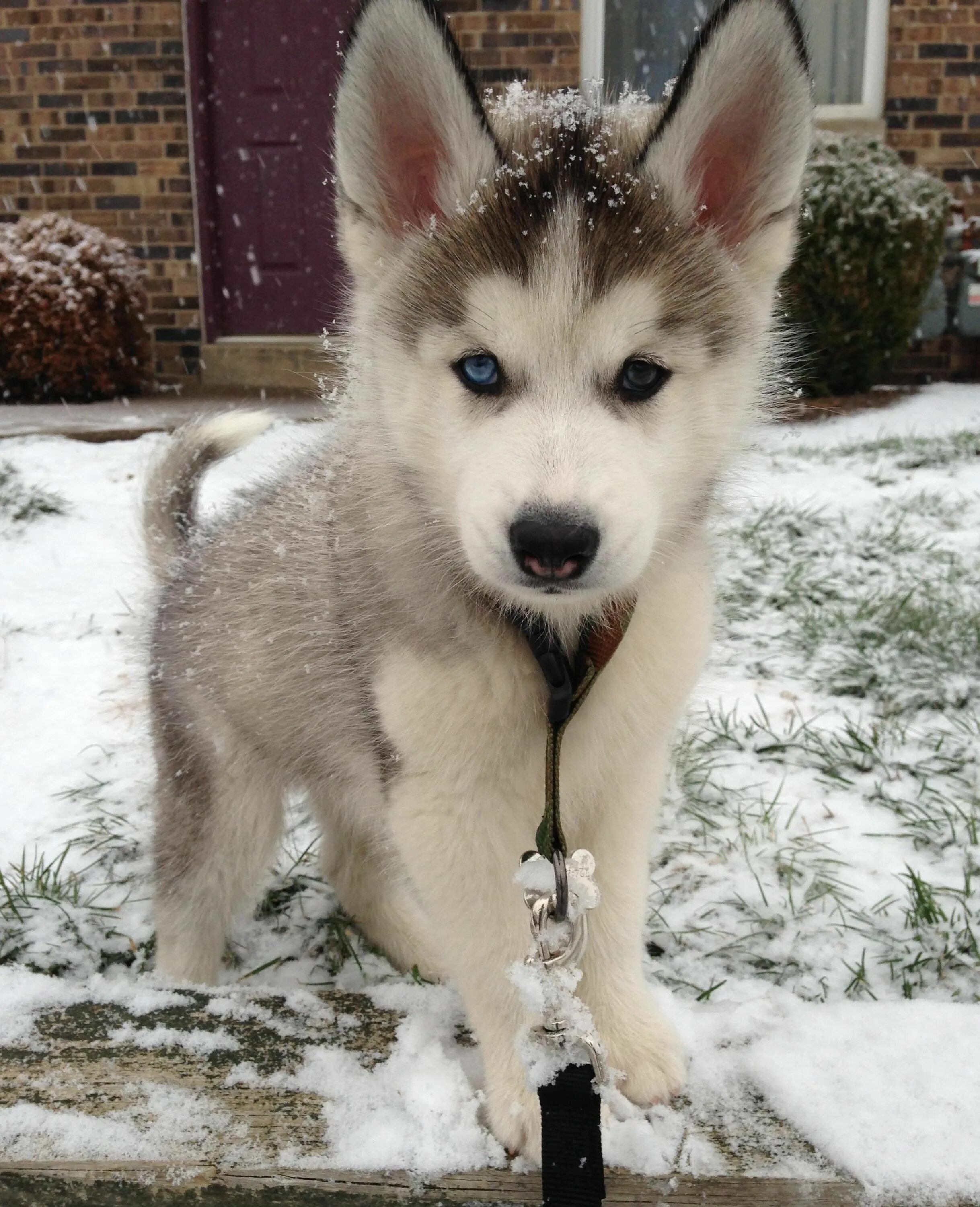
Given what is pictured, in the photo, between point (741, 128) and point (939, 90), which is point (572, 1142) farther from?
point (939, 90)

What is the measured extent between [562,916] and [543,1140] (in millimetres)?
304

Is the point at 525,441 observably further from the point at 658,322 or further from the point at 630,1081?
the point at 630,1081

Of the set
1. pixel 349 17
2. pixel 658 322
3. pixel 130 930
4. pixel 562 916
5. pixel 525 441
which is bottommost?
pixel 130 930

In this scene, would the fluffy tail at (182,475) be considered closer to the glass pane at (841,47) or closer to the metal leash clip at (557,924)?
the metal leash clip at (557,924)

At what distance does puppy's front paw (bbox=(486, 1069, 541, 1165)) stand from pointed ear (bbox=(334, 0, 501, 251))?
1434 millimetres

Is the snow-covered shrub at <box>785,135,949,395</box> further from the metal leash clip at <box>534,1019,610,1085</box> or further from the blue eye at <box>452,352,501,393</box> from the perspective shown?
the metal leash clip at <box>534,1019,610,1085</box>

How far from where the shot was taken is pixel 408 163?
5.88 feet

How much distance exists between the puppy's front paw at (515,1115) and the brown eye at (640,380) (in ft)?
3.59

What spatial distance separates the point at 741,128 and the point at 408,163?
1.84ft

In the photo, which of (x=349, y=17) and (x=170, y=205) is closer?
(x=349, y=17)

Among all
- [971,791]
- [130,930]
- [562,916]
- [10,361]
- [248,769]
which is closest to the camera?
[562,916]

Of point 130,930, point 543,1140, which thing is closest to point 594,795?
point 543,1140

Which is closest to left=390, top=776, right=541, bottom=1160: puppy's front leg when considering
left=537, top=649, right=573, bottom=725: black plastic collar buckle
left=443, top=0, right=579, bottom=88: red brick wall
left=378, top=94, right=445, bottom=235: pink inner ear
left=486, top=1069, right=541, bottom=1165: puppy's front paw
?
left=486, top=1069, right=541, bottom=1165: puppy's front paw

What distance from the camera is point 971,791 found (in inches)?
113
